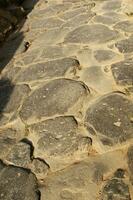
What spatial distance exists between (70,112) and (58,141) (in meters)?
0.48

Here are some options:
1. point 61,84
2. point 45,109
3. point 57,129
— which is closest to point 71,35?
point 61,84

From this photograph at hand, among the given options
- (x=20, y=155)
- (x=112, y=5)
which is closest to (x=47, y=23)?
(x=112, y=5)

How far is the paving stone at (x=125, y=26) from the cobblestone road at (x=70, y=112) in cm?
2

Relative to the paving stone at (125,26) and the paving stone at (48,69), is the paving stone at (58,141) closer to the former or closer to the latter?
the paving stone at (48,69)

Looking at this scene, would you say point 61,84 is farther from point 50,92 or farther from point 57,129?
point 57,129

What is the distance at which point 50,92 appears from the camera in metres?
4.11

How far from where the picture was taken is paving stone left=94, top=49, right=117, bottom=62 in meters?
4.58

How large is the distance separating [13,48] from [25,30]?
88 centimetres

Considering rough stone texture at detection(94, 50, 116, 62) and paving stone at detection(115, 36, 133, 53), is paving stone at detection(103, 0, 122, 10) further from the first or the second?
rough stone texture at detection(94, 50, 116, 62)

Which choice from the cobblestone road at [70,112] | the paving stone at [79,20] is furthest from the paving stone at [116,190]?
the paving stone at [79,20]

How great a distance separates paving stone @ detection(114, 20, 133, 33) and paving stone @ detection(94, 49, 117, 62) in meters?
0.77

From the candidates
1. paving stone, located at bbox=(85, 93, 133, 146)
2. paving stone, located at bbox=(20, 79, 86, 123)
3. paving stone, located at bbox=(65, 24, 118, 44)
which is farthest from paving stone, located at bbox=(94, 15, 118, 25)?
paving stone, located at bbox=(85, 93, 133, 146)

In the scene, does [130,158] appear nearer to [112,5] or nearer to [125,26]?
[125,26]

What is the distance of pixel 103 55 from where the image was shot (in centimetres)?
467
